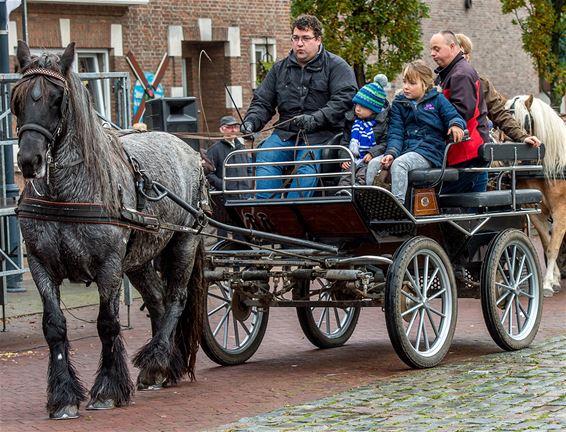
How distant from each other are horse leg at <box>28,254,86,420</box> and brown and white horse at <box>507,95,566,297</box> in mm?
6924

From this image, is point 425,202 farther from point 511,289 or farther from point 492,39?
point 492,39

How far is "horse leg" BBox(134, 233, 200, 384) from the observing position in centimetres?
908

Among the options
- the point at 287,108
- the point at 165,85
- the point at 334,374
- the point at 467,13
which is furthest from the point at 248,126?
the point at 467,13

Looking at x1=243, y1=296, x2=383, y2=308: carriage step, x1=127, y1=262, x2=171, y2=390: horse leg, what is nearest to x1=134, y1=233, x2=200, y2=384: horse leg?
x1=127, y1=262, x2=171, y2=390: horse leg

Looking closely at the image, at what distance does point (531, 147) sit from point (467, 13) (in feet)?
71.7

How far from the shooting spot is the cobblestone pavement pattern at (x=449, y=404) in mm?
7539

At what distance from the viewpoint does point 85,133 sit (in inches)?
322

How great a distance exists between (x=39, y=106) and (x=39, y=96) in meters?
0.06

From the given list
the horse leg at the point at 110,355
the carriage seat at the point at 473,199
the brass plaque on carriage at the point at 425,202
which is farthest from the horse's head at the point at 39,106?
the carriage seat at the point at 473,199

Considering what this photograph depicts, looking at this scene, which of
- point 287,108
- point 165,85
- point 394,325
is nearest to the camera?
point 394,325

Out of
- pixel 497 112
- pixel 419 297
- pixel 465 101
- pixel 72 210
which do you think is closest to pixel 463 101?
pixel 465 101

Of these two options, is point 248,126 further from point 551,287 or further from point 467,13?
point 467,13

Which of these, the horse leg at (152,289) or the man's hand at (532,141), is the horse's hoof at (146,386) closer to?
the horse leg at (152,289)

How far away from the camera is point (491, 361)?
9789 millimetres
